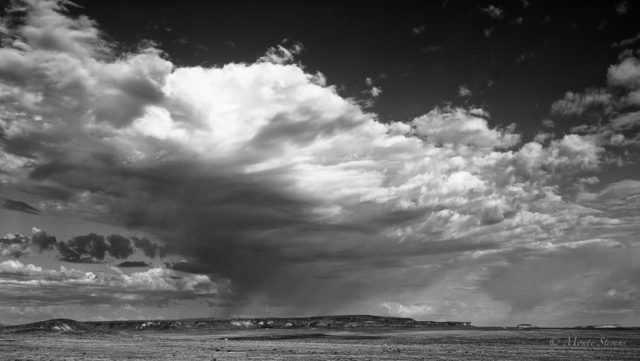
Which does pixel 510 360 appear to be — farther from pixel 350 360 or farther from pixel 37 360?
pixel 37 360

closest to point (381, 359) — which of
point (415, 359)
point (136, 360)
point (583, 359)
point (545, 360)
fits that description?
point (415, 359)

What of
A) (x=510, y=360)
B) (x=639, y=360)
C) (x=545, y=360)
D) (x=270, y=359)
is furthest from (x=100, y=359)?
(x=639, y=360)

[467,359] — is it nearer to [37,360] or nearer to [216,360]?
[216,360]

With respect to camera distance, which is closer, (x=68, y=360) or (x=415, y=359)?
(x=68, y=360)

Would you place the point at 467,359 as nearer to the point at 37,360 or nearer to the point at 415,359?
the point at 415,359

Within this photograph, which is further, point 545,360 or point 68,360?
point 545,360

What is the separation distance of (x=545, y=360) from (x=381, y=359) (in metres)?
16.8

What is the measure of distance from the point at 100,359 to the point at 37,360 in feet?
21.6

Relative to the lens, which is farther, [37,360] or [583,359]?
[583,359]

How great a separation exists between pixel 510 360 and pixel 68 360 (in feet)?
143

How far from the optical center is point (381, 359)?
55.1 metres

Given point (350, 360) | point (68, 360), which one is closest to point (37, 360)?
point (68, 360)

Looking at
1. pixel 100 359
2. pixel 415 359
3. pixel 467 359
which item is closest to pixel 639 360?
pixel 467 359

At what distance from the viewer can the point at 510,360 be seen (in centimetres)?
5269
